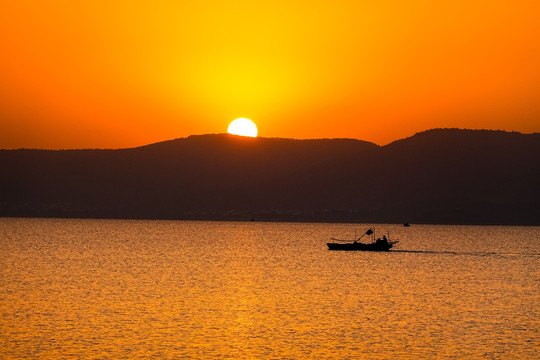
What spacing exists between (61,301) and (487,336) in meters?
36.1

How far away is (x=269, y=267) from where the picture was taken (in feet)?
401

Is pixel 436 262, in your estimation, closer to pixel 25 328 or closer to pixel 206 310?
pixel 206 310

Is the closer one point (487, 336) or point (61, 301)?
point (487, 336)

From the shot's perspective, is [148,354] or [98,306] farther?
[98,306]

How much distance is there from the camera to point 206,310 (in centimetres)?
6581

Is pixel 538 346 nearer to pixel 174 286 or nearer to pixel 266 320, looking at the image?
pixel 266 320

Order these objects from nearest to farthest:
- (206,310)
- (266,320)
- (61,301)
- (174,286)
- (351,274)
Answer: (266,320), (206,310), (61,301), (174,286), (351,274)

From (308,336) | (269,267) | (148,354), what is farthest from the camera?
(269,267)

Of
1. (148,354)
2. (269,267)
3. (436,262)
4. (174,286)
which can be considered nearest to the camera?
(148,354)

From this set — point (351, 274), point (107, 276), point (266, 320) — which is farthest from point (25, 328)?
point (351, 274)

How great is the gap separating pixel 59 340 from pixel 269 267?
72.9 metres

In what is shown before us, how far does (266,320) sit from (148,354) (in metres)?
15.3

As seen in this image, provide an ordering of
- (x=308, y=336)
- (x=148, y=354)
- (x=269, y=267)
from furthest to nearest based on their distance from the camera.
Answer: (x=269, y=267)
(x=308, y=336)
(x=148, y=354)

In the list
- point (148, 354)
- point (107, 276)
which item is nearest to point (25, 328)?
point (148, 354)
